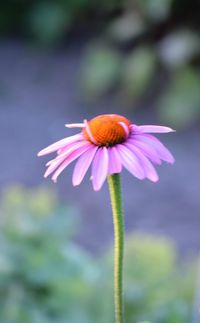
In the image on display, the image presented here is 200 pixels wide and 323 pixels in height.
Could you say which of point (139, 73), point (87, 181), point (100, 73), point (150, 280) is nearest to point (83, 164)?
point (150, 280)

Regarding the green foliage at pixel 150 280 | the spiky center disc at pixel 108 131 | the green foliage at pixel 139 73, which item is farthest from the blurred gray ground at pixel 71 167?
the spiky center disc at pixel 108 131

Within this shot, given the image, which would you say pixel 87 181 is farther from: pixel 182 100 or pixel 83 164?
pixel 83 164

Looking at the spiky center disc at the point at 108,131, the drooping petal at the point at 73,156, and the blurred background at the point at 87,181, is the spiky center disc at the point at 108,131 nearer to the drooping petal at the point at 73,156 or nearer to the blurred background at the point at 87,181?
the drooping petal at the point at 73,156

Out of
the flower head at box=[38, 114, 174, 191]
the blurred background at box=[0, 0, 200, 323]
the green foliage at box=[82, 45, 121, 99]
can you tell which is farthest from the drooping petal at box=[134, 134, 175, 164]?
the green foliage at box=[82, 45, 121, 99]

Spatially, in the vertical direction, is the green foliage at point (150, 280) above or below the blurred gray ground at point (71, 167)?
below

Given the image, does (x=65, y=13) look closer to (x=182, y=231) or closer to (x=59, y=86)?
(x=59, y=86)

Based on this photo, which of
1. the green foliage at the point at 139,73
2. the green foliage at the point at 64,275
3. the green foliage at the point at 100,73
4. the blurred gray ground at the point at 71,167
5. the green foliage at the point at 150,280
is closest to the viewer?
the green foliage at the point at 64,275

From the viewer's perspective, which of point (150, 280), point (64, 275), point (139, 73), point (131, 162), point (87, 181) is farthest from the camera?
point (139, 73)
